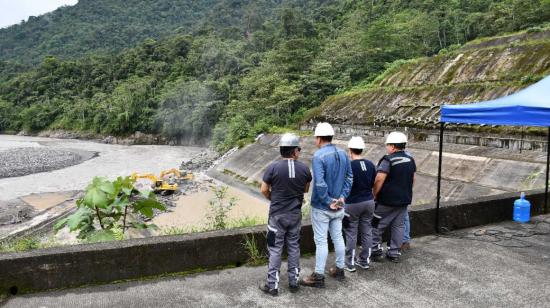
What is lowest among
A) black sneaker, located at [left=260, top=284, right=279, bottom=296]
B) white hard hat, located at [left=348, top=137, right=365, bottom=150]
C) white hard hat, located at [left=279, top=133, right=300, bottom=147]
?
black sneaker, located at [left=260, top=284, right=279, bottom=296]

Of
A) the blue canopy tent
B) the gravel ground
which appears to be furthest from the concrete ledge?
the gravel ground

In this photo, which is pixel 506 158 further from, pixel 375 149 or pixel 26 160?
pixel 26 160

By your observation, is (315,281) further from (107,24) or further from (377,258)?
(107,24)

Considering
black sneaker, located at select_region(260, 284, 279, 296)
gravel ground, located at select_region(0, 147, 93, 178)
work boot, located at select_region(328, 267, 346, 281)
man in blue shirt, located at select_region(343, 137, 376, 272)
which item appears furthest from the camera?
gravel ground, located at select_region(0, 147, 93, 178)

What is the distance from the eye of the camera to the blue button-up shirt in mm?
4031

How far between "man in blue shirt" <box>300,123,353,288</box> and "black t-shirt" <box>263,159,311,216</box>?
0.63 ft

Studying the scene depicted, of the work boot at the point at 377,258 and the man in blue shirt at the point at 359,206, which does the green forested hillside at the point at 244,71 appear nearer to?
the work boot at the point at 377,258

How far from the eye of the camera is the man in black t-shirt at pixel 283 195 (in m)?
3.90

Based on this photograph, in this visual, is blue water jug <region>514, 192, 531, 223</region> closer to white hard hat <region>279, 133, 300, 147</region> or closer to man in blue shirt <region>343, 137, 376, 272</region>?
man in blue shirt <region>343, 137, 376, 272</region>

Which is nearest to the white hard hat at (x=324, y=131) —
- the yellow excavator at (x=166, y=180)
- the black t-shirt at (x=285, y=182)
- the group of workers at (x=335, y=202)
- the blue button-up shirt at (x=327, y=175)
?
the group of workers at (x=335, y=202)

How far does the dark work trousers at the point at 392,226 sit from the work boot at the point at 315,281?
1.05 metres

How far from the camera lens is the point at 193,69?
7194cm

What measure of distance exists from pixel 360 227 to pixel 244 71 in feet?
198

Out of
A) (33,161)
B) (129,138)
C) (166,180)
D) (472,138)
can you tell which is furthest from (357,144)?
(129,138)
